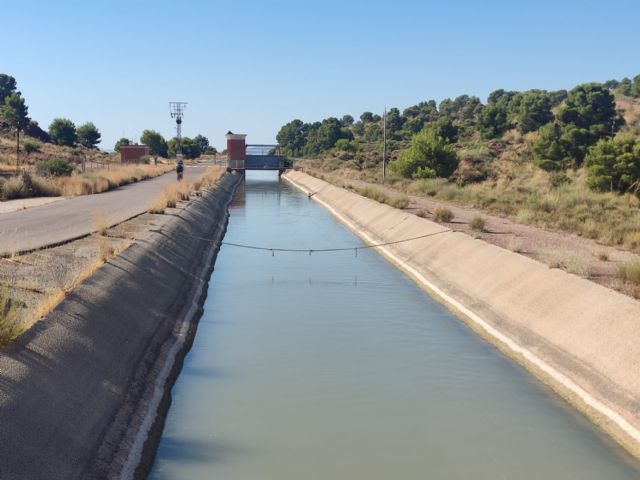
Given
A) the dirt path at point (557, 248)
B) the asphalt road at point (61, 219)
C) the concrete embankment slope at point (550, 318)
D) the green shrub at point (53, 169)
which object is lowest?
the concrete embankment slope at point (550, 318)

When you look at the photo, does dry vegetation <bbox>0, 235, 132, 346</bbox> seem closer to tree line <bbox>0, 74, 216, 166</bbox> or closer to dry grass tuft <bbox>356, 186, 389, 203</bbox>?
dry grass tuft <bbox>356, 186, 389, 203</bbox>

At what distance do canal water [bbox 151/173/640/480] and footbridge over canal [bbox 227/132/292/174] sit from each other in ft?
236

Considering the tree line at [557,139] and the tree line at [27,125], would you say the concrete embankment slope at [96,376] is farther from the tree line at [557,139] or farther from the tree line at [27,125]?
the tree line at [27,125]

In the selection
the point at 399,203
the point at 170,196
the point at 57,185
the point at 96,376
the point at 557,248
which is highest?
the point at 57,185

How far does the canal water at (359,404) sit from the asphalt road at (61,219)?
16.0ft

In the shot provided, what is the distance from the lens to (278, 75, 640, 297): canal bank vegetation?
72.3 feet

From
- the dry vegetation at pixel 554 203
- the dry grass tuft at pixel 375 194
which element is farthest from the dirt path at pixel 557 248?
the dry grass tuft at pixel 375 194

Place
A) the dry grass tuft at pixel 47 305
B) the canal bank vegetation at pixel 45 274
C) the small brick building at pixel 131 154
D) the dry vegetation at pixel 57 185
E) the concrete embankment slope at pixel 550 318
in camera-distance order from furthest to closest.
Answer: the small brick building at pixel 131 154, the dry vegetation at pixel 57 185, the concrete embankment slope at pixel 550 318, the dry grass tuft at pixel 47 305, the canal bank vegetation at pixel 45 274

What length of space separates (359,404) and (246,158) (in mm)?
84638

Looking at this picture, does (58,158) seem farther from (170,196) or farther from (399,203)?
(399,203)

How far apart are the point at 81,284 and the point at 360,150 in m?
91.6

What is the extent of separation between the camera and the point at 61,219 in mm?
23250

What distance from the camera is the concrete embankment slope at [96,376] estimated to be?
23.3ft

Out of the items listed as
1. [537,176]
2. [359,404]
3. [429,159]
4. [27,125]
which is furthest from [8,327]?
[27,125]
